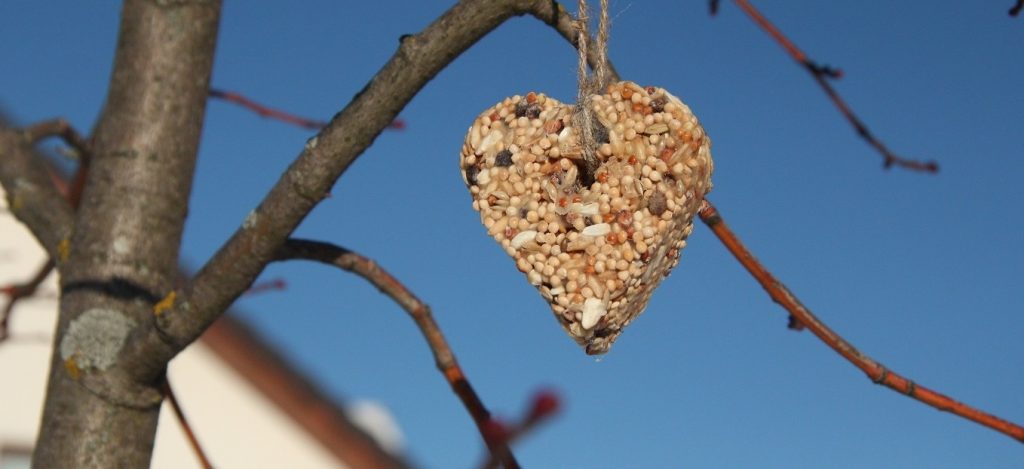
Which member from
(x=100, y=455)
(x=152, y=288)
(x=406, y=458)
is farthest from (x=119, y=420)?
(x=406, y=458)

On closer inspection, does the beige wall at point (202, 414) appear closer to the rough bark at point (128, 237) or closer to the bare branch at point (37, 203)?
the bare branch at point (37, 203)

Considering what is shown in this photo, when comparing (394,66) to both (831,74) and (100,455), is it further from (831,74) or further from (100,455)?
(831,74)

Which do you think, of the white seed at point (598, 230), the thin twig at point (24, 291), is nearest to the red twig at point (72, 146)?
the thin twig at point (24, 291)

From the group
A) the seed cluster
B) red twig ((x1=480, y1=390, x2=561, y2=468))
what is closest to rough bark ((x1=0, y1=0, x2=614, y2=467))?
the seed cluster

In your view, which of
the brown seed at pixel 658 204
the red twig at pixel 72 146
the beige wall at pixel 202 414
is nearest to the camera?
the brown seed at pixel 658 204

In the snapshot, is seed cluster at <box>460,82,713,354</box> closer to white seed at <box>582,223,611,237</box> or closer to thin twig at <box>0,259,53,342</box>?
white seed at <box>582,223,611,237</box>

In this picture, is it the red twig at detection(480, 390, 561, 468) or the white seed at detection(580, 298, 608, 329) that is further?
the white seed at detection(580, 298, 608, 329)
